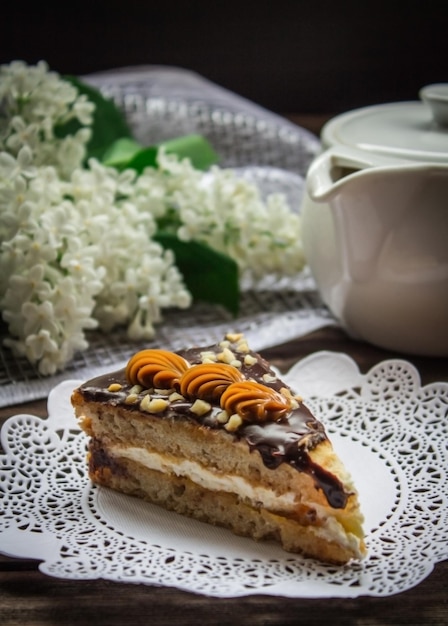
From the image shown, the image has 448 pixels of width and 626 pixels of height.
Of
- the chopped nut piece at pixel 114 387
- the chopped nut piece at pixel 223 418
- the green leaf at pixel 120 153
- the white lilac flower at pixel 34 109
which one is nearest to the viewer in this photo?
the chopped nut piece at pixel 223 418

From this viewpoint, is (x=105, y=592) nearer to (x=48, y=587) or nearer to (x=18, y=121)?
(x=48, y=587)

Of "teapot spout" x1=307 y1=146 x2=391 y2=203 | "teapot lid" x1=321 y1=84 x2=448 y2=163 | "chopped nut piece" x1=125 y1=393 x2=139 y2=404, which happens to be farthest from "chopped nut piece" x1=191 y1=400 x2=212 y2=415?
"teapot lid" x1=321 y1=84 x2=448 y2=163

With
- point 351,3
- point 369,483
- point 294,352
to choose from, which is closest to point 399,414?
point 369,483

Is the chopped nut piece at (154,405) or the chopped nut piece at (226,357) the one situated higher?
the chopped nut piece at (226,357)

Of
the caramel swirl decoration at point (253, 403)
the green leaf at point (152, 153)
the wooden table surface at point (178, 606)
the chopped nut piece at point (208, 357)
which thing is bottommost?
the wooden table surface at point (178, 606)

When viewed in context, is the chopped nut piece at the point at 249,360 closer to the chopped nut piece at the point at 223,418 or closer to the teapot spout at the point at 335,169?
the chopped nut piece at the point at 223,418

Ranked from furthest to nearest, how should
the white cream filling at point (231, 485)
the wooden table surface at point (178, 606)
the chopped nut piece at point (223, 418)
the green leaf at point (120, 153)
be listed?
the green leaf at point (120, 153) < the chopped nut piece at point (223, 418) < the white cream filling at point (231, 485) < the wooden table surface at point (178, 606)

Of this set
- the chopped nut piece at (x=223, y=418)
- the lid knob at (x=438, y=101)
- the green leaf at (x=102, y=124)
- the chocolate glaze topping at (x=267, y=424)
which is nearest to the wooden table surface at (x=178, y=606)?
the chocolate glaze topping at (x=267, y=424)
